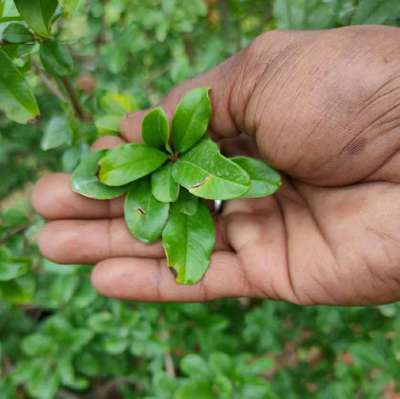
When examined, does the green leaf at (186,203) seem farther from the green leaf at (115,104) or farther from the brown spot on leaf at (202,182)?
the green leaf at (115,104)

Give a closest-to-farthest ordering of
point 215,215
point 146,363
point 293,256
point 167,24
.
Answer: point 293,256
point 215,215
point 167,24
point 146,363

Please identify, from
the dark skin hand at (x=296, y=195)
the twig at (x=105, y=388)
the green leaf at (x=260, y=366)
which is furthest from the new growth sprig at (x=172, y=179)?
→ the twig at (x=105, y=388)

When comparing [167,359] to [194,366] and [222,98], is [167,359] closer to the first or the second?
[194,366]

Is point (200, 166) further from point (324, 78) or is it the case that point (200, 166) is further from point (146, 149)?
point (324, 78)

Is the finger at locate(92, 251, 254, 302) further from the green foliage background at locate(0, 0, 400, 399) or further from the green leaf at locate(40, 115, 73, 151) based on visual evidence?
the green leaf at locate(40, 115, 73, 151)

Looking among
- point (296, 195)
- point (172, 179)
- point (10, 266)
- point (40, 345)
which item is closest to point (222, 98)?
point (172, 179)

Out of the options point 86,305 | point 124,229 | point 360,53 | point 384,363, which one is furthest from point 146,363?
point 360,53
